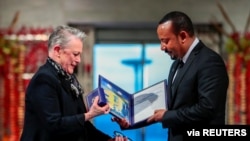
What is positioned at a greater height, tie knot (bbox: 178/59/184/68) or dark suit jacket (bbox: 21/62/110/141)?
tie knot (bbox: 178/59/184/68)

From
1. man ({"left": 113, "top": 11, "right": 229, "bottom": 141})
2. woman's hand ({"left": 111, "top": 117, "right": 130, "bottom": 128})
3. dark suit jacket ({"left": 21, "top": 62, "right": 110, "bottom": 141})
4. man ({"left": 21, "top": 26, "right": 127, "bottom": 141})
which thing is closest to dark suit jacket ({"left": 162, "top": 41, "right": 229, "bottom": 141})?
man ({"left": 113, "top": 11, "right": 229, "bottom": 141})

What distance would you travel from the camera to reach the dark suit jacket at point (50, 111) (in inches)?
95.8

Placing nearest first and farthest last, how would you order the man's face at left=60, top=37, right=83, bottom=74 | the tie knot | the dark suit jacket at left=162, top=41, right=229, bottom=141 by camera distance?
the dark suit jacket at left=162, top=41, right=229, bottom=141 → the man's face at left=60, top=37, right=83, bottom=74 → the tie knot


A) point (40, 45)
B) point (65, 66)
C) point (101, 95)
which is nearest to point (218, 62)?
point (101, 95)

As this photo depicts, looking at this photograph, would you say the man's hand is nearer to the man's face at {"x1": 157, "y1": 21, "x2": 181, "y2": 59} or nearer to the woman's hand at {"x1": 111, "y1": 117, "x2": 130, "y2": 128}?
the woman's hand at {"x1": 111, "y1": 117, "x2": 130, "y2": 128}

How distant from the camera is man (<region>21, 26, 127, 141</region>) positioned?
2.44 meters

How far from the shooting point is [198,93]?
2.46 metres

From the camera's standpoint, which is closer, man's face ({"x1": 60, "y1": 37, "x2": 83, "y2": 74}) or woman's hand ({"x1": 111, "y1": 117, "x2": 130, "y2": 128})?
man's face ({"x1": 60, "y1": 37, "x2": 83, "y2": 74})

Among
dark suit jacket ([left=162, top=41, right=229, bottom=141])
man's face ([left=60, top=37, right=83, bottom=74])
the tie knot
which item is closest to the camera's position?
dark suit jacket ([left=162, top=41, right=229, bottom=141])

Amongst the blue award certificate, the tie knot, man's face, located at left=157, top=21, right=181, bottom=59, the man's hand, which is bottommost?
the man's hand

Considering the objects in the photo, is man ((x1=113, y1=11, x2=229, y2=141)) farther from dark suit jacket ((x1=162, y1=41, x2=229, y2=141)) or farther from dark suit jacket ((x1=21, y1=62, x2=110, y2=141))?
dark suit jacket ((x1=21, y1=62, x2=110, y2=141))

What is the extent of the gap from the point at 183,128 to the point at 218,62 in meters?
0.36

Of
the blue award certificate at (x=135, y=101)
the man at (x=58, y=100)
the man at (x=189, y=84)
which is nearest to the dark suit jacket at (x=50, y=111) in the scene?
the man at (x=58, y=100)

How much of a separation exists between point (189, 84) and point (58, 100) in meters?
0.63
